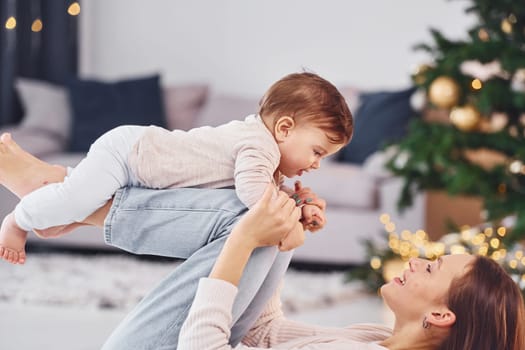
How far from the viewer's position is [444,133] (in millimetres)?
2635

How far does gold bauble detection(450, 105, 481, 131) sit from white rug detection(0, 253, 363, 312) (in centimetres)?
103

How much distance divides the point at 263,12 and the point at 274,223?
13.1 feet

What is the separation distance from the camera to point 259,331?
1.36m

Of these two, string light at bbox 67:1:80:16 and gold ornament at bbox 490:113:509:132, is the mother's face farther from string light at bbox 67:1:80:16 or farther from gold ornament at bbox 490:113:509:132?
string light at bbox 67:1:80:16

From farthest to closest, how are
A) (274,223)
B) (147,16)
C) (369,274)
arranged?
1. (147,16)
2. (369,274)
3. (274,223)

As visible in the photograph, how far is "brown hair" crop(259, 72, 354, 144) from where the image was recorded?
1307 millimetres

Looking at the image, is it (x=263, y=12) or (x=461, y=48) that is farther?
(x=263, y=12)

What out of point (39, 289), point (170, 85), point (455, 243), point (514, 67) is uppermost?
point (514, 67)

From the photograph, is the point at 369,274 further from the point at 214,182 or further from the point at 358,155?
the point at 214,182

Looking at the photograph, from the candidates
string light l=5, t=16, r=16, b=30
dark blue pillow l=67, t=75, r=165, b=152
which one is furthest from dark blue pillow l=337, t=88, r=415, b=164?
string light l=5, t=16, r=16, b=30

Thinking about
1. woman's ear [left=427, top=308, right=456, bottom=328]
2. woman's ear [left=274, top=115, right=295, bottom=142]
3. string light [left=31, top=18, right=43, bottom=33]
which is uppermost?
string light [left=31, top=18, right=43, bottom=33]

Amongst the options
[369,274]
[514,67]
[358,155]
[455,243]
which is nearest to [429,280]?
[514,67]

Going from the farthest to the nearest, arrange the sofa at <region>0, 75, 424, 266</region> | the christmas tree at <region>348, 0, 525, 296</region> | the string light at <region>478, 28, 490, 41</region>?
the sofa at <region>0, 75, 424, 266</region>, the string light at <region>478, 28, 490, 41</region>, the christmas tree at <region>348, 0, 525, 296</region>

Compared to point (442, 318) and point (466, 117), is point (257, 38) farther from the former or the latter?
point (442, 318)
